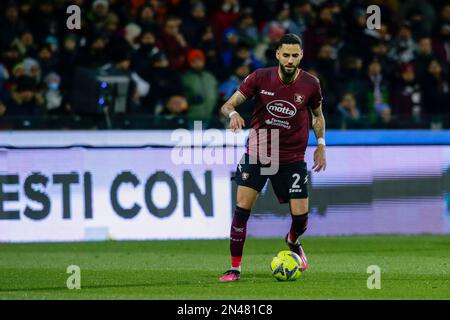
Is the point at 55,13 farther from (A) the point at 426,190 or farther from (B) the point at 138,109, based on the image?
(A) the point at 426,190

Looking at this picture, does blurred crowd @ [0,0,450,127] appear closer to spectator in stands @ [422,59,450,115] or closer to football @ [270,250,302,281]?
spectator in stands @ [422,59,450,115]

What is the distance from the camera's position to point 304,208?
36.2ft

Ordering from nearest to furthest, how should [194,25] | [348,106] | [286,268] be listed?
1. [286,268]
2. [348,106]
3. [194,25]

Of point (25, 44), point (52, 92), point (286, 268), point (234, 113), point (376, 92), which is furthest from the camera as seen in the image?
point (376, 92)

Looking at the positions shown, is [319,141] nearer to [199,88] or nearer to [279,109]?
[279,109]

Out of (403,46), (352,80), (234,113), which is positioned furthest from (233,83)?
(234,113)

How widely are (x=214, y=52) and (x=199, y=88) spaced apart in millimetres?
1070

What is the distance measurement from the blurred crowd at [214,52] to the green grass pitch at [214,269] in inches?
95.1

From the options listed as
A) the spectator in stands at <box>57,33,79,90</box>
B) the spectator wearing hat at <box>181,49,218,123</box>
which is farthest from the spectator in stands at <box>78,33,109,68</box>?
the spectator wearing hat at <box>181,49,218,123</box>

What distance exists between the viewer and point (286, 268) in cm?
1066

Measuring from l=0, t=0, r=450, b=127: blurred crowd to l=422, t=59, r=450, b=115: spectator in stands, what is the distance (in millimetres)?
16

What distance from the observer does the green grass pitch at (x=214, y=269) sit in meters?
9.67

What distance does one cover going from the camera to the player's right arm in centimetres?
1011

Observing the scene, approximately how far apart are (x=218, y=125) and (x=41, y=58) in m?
3.09
